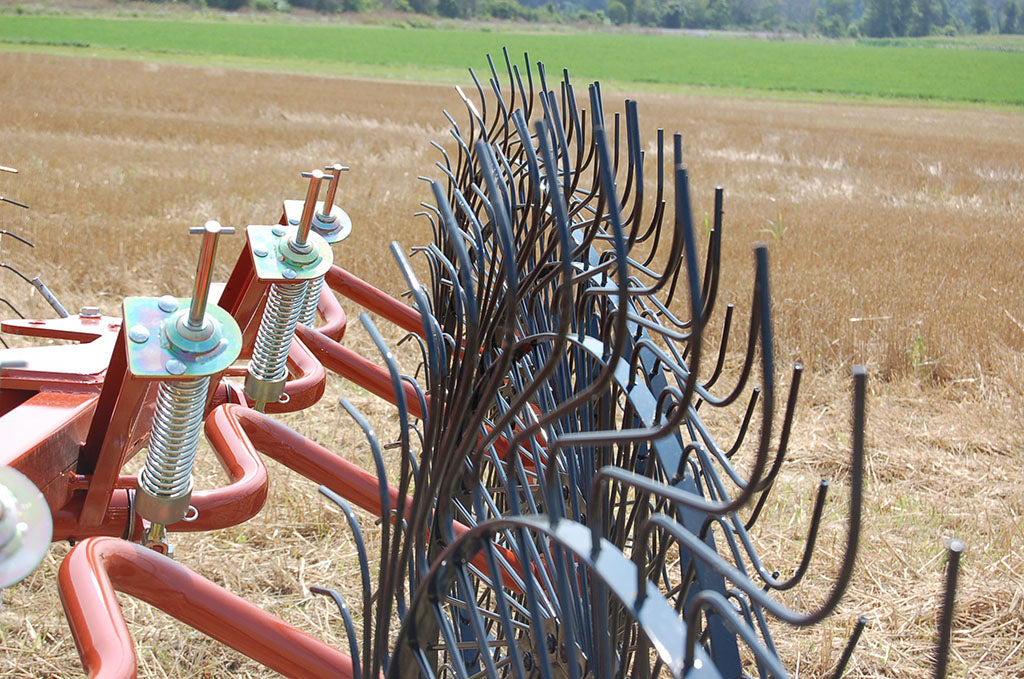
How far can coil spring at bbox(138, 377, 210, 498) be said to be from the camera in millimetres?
1146

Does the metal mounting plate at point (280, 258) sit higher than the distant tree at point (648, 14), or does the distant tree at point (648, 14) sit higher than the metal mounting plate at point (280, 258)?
the distant tree at point (648, 14)

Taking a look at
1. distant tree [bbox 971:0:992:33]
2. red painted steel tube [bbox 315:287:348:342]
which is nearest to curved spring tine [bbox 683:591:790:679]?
red painted steel tube [bbox 315:287:348:342]

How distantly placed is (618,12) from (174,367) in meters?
83.3

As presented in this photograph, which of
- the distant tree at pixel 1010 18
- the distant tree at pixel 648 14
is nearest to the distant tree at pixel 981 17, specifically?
the distant tree at pixel 1010 18

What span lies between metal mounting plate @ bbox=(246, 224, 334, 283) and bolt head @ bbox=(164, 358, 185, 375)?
0.33 m

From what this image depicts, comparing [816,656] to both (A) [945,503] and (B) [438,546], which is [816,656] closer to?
(A) [945,503]

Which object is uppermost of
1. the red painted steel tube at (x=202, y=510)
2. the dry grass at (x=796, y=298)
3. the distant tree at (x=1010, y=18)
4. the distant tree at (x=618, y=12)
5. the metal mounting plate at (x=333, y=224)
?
the distant tree at (x=1010, y=18)

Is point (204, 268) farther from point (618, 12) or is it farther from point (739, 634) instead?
point (618, 12)

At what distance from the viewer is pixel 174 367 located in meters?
1.04

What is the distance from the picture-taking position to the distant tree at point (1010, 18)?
7712 centimetres

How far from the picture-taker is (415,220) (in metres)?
6.47

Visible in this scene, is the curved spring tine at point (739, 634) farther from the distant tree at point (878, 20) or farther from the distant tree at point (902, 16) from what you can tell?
the distant tree at point (902, 16)

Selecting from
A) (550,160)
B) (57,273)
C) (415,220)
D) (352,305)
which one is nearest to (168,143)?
(415,220)

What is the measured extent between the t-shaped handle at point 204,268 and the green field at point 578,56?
98.2ft
